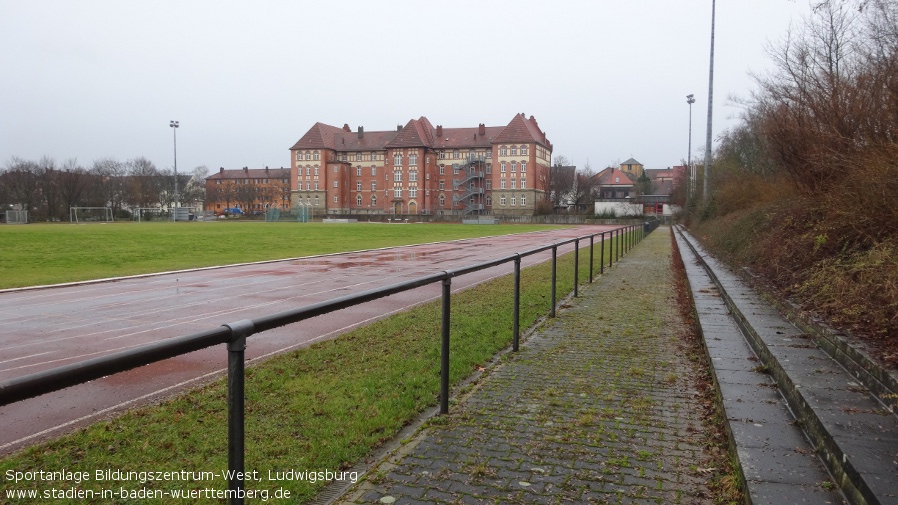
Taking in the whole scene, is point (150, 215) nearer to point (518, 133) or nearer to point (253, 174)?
point (518, 133)

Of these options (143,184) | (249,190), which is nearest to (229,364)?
(143,184)

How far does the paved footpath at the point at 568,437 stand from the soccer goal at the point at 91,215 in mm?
86859

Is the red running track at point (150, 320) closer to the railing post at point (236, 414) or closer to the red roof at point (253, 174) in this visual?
the railing post at point (236, 414)

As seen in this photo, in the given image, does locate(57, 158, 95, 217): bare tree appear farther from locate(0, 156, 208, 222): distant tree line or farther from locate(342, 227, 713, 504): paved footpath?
locate(342, 227, 713, 504): paved footpath

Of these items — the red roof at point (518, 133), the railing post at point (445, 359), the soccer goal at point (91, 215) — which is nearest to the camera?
the railing post at point (445, 359)

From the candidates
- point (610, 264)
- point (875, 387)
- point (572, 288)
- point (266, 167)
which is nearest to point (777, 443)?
point (875, 387)

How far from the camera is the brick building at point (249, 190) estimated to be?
130 meters

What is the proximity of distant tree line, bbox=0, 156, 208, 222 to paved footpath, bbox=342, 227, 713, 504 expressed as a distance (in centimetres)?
9275

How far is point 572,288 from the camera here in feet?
41.4

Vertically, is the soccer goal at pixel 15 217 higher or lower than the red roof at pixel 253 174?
lower

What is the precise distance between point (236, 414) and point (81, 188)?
104 meters

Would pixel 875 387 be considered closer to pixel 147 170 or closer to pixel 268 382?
pixel 268 382

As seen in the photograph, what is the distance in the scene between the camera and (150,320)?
29.7ft

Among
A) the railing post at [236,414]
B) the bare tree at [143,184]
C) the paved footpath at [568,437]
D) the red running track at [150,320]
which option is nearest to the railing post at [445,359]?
the paved footpath at [568,437]
